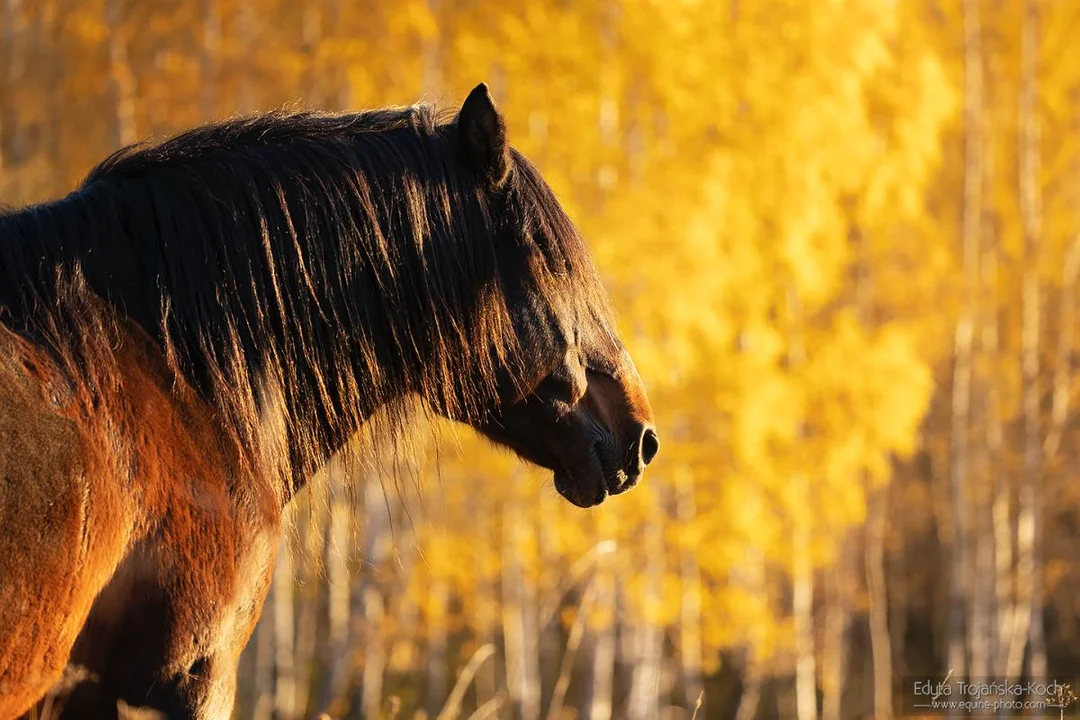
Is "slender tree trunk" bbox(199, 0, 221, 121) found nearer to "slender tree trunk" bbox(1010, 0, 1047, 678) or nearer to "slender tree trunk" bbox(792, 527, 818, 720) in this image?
"slender tree trunk" bbox(792, 527, 818, 720)

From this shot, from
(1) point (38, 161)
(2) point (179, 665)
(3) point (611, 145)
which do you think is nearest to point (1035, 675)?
(3) point (611, 145)

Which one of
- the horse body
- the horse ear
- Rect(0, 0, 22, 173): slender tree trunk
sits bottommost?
the horse body

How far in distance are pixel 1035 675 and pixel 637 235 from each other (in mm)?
7607

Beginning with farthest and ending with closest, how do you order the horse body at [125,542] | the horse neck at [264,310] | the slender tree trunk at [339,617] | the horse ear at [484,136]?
the slender tree trunk at [339,617] → the horse ear at [484,136] → the horse neck at [264,310] → the horse body at [125,542]

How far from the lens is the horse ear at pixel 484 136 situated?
9.20 ft

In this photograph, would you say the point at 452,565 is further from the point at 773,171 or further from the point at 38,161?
the point at 38,161

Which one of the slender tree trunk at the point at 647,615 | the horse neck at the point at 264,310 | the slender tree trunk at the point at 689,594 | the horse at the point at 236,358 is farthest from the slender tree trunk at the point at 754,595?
the horse neck at the point at 264,310

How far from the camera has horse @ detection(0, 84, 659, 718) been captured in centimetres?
223

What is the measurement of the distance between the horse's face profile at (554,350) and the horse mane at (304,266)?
0.03 feet

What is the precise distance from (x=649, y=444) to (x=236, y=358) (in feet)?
3.57

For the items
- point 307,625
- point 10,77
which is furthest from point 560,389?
point 10,77

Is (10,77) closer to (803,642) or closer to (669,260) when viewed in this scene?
(669,260)

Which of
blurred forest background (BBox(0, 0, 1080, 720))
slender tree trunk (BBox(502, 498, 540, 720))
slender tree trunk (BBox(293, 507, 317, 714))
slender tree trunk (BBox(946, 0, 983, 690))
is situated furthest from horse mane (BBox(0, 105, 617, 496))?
slender tree trunk (BBox(946, 0, 983, 690))

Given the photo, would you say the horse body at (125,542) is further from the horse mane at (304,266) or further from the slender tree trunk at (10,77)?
the slender tree trunk at (10,77)
